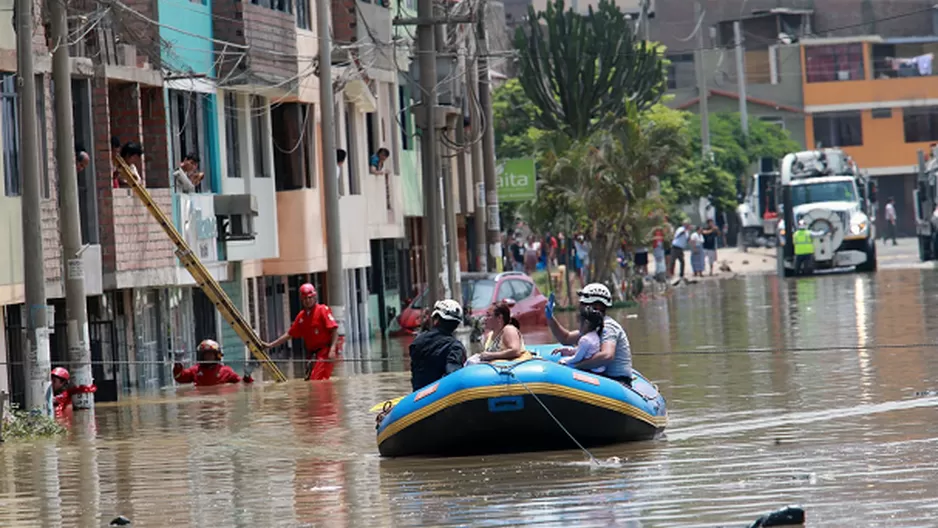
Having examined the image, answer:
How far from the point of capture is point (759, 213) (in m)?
77.6

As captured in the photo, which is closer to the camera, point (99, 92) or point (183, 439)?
point (183, 439)

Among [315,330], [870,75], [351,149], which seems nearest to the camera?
[315,330]

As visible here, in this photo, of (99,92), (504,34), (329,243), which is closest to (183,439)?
(99,92)

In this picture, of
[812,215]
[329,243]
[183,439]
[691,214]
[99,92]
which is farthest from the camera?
[691,214]

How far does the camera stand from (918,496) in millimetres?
13195

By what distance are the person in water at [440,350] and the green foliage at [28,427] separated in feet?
18.1

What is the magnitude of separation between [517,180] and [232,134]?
51.2ft

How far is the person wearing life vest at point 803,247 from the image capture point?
58.8 metres

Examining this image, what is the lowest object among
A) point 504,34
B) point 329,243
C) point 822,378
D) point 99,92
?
point 822,378

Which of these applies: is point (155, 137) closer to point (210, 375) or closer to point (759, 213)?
point (210, 375)

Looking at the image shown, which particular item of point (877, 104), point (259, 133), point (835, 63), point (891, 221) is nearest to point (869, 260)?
point (259, 133)

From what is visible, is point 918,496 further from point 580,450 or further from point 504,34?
point 504,34

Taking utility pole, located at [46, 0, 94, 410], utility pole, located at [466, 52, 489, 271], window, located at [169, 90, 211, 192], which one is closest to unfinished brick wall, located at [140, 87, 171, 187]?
window, located at [169, 90, 211, 192]

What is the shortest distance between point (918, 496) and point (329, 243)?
71.4ft
